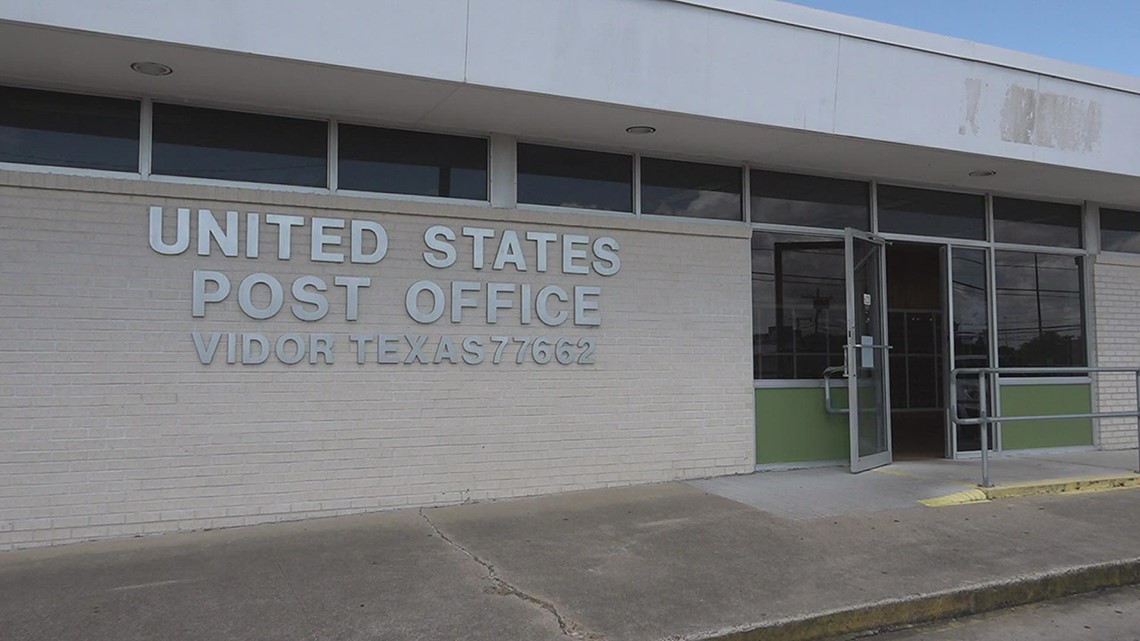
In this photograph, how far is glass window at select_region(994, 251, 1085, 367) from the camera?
9828 mm

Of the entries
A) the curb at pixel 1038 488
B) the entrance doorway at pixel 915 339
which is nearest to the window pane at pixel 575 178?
the curb at pixel 1038 488

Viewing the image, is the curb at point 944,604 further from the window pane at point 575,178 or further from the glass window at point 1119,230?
the glass window at point 1119,230

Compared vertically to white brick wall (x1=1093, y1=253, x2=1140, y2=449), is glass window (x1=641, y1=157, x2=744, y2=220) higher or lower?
higher

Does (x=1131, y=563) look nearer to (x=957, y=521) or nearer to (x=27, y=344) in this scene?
(x=957, y=521)

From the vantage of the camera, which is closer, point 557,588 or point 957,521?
point 557,588

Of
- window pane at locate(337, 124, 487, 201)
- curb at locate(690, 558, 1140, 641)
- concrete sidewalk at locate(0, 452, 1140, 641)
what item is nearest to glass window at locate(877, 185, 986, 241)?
concrete sidewalk at locate(0, 452, 1140, 641)

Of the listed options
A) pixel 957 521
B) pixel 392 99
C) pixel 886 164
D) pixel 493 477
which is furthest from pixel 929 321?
pixel 392 99

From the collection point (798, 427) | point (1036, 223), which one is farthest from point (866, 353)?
point (1036, 223)

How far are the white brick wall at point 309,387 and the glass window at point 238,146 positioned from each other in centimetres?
26

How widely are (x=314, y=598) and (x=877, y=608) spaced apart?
10.5 feet

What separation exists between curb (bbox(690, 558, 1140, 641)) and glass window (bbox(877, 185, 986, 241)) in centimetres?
464

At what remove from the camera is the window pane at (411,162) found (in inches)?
268

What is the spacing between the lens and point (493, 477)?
23.0ft

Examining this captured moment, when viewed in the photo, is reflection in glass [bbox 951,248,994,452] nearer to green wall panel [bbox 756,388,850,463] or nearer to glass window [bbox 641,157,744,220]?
green wall panel [bbox 756,388,850,463]
